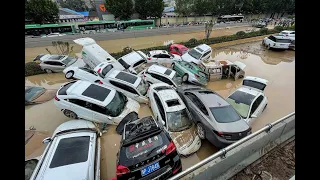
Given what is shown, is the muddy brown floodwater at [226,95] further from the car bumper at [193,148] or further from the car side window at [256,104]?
the car side window at [256,104]

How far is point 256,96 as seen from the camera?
7.18 m

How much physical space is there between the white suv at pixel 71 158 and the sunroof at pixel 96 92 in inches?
61.9

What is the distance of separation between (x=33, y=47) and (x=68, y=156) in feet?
70.5

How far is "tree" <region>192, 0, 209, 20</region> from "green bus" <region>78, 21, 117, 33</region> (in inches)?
970

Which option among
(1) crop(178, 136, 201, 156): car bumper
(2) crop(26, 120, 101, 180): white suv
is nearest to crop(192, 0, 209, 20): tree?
(1) crop(178, 136, 201, 156): car bumper

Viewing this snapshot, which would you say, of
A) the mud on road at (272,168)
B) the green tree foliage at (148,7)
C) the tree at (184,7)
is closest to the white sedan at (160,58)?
the mud on road at (272,168)

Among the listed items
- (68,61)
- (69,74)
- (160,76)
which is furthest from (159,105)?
(68,61)

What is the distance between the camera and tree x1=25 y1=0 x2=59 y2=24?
93.7 ft

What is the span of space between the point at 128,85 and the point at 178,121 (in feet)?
Result: 10.2

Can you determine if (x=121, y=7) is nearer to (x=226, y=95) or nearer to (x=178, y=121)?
(x=226, y=95)

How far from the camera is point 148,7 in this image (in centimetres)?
3781
